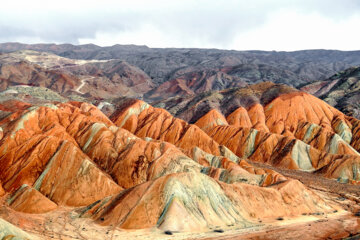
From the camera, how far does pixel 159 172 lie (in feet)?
199

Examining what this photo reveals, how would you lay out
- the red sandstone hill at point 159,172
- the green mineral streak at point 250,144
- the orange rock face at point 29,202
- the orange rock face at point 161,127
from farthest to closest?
the green mineral streak at point 250,144
the orange rock face at point 161,127
the orange rock face at point 29,202
the red sandstone hill at point 159,172

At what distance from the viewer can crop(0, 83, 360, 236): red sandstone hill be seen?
4356cm

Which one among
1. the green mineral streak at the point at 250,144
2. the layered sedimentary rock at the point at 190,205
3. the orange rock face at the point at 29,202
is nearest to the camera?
the layered sedimentary rock at the point at 190,205

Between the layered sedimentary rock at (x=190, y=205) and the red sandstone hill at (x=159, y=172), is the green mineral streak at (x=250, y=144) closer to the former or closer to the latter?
the red sandstone hill at (x=159, y=172)

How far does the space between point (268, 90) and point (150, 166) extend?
81.1 m

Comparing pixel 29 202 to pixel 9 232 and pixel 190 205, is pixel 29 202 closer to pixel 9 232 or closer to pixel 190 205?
pixel 9 232

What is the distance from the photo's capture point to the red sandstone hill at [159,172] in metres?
43.6

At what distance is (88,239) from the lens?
37.8 metres

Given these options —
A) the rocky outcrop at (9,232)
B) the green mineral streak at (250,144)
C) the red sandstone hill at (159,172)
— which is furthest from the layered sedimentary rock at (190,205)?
the green mineral streak at (250,144)

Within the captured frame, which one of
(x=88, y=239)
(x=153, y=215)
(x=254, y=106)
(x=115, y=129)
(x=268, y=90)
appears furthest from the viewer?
(x=268, y=90)

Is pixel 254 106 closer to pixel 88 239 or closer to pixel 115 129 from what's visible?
pixel 115 129

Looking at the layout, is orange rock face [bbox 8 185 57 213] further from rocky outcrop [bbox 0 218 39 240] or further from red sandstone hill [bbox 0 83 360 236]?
rocky outcrop [bbox 0 218 39 240]

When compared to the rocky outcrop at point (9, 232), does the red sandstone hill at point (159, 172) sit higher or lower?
lower

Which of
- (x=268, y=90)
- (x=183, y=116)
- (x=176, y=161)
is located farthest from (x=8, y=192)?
(x=268, y=90)
